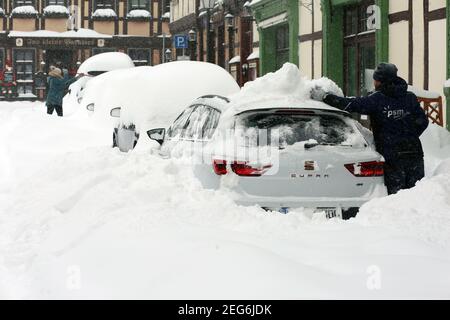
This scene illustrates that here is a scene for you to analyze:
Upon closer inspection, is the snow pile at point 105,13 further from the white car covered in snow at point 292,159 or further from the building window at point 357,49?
the white car covered in snow at point 292,159

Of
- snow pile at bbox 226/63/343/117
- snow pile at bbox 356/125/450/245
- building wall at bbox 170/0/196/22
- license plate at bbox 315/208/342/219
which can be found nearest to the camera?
snow pile at bbox 356/125/450/245

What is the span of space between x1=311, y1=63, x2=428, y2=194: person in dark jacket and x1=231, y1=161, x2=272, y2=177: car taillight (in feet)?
5.20

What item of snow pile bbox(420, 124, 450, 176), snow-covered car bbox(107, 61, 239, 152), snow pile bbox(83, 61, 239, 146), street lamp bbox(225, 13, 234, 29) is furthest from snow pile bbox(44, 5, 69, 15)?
snow pile bbox(420, 124, 450, 176)

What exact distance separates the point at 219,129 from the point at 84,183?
2.30 meters

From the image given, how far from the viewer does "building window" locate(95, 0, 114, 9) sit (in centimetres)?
4025

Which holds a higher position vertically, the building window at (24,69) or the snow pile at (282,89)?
the building window at (24,69)

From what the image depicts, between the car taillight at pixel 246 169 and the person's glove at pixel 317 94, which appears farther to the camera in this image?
the person's glove at pixel 317 94

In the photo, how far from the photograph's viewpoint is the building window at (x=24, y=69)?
1586 inches

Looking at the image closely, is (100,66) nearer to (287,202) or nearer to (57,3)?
(57,3)

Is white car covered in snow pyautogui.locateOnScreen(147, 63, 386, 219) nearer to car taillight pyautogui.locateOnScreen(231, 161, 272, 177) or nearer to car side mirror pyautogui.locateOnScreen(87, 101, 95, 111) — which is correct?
car taillight pyautogui.locateOnScreen(231, 161, 272, 177)

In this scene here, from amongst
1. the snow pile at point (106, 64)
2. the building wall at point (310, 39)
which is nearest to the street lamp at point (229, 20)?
the snow pile at point (106, 64)

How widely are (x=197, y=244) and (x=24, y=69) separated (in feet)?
122

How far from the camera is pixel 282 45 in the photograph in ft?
63.0
